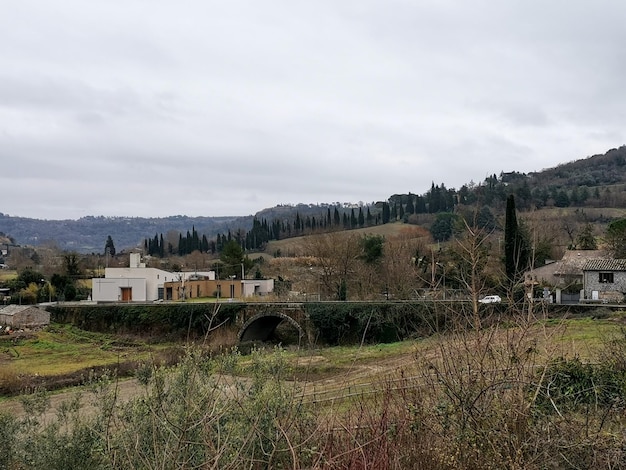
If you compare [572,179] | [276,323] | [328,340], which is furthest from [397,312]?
[572,179]

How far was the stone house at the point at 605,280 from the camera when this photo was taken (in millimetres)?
35531

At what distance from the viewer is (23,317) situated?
138 ft

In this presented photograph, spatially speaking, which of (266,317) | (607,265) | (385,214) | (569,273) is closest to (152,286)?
(266,317)

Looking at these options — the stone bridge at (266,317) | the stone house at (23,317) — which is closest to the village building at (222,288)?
the stone house at (23,317)

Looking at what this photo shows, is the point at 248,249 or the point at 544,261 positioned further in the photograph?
the point at 248,249

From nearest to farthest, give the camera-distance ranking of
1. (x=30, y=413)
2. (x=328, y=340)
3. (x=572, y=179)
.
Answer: (x=30, y=413)
(x=328, y=340)
(x=572, y=179)

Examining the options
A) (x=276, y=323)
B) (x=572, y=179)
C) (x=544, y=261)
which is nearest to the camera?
(x=276, y=323)

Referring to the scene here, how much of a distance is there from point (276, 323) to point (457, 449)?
1382 inches

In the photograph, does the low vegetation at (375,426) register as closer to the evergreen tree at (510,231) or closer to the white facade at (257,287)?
the evergreen tree at (510,231)

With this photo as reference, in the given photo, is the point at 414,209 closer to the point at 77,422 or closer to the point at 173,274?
the point at 173,274

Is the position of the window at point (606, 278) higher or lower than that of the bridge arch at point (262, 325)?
higher

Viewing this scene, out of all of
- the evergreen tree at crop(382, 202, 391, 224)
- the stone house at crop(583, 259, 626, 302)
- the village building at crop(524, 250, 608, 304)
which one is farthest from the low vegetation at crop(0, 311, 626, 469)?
the evergreen tree at crop(382, 202, 391, 224)

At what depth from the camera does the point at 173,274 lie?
55938 mm

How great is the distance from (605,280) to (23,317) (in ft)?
132
